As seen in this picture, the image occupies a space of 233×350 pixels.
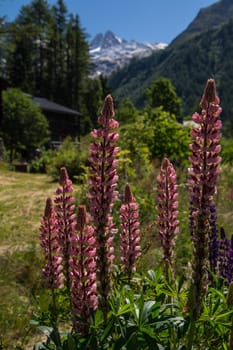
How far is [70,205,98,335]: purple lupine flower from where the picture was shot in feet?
6.79

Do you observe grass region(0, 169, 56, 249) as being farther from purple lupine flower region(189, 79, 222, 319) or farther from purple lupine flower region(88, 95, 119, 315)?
purple lupine flower region(189, 79, 222, 319)

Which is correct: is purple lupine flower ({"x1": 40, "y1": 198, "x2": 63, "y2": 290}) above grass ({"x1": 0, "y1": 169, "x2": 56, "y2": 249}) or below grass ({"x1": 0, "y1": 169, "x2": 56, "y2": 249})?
above

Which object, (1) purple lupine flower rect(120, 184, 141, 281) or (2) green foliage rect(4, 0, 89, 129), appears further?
(2) green foliage rect(4, 0, 89, 129)

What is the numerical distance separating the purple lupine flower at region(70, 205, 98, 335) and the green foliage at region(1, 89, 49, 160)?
2943 centimetres

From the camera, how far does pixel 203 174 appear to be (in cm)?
193

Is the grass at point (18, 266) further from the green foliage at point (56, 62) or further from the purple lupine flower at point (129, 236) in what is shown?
the green foliage at point (56, 62)

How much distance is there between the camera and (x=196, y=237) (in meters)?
2.00

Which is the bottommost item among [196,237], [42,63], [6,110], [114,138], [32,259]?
[32,259]

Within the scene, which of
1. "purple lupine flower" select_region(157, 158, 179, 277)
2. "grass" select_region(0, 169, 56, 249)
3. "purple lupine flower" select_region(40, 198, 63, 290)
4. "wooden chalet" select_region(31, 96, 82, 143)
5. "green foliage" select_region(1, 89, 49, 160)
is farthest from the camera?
"wooden chalet" select_region(31, 96, 82, 143)

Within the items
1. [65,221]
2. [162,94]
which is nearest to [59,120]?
[162,94]

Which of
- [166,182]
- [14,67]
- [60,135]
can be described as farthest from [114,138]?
[14,67]

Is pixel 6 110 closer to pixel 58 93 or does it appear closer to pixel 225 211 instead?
pixel 225 211

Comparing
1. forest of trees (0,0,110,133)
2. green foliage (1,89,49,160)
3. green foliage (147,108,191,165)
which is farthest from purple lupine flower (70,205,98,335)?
forest of trees (0,0,110,133)

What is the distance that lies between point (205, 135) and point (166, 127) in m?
15.2
